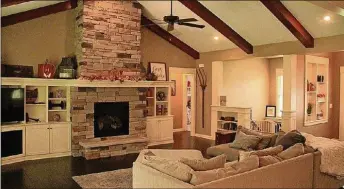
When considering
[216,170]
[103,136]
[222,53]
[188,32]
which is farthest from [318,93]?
[216,170]

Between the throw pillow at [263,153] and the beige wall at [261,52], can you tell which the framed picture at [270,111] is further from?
the throw pillow at [263,153]

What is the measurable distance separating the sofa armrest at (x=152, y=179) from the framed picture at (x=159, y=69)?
494 cm

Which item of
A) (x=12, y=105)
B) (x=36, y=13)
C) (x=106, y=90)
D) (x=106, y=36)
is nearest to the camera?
(x=12, y=105)

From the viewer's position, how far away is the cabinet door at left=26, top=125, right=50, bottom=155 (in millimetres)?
5902

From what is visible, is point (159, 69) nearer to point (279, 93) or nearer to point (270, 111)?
point (270, 111)

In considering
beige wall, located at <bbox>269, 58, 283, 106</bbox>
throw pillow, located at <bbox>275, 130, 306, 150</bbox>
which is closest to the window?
beige wall, located at <bbox>269, 58, 283, 106</bbox>

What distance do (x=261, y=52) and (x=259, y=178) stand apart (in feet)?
15.1

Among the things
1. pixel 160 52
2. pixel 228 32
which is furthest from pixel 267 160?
pixel 160 52

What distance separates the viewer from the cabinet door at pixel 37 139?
590cm

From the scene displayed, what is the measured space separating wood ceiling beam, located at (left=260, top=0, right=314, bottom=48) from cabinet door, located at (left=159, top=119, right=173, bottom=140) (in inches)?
143

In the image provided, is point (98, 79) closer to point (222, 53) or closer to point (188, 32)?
point (188, 32)

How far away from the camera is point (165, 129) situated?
7895 mm

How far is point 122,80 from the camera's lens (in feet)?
21.3

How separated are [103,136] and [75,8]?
278 cm
